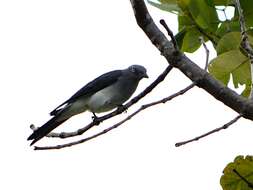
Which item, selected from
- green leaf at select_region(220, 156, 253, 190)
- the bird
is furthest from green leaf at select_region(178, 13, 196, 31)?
the bird

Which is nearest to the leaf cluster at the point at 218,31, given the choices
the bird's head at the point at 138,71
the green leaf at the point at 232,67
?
the green leaf at the point at 232,67

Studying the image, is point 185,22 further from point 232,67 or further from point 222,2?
point 232,67

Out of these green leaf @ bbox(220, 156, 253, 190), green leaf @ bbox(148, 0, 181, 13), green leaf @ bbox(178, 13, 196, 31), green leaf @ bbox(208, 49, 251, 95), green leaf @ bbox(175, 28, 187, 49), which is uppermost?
green leaf @ bbox(148, 0, 181, 13)

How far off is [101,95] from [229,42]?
5.59 meters

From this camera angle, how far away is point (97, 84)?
8.88 m

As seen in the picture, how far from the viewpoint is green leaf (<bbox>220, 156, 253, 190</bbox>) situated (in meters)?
2.92

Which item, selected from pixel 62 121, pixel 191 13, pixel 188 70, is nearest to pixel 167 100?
pixel 188 70

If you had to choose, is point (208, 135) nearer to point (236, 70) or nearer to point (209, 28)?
point (236, 70)

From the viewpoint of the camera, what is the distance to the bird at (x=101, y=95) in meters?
7.90

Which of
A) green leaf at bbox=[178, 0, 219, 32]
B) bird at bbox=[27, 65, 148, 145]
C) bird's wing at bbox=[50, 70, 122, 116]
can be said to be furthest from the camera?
bird's wing at bbox=[50, 70, 122, 116]

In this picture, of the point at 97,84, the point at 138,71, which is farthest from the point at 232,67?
the point at 138,71

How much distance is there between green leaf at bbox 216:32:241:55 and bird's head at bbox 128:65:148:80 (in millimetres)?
6312

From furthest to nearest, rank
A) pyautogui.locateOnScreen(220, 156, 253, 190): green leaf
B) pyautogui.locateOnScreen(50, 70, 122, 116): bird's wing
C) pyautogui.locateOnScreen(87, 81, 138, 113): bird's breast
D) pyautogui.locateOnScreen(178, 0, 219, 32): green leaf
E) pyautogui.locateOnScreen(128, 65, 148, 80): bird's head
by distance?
1. pyautogui.locateOnScreen(128, 65, 148, 80): bird's head
2. pyautogui.locateOnScreen(50, 70, 122, 116): bird's wing
3. pyautogui.locateOnScreen(87, 81, 138, 113): bird's breast
4. pyautogui.locateOnScreen(178, 0, 219, 32): green leaf
5. pyautogui.locateOnScreen(220, 156, 253, 190): green leaf

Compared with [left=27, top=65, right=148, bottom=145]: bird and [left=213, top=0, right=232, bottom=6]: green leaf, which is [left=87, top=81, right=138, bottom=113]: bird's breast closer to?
[left=27, top=65, right=148, bottom=145]: bird
